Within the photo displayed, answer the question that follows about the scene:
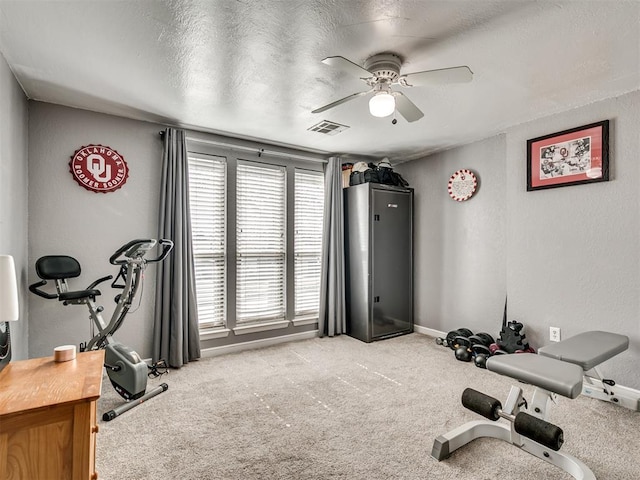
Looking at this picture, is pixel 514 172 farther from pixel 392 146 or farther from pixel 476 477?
pixel 476 477

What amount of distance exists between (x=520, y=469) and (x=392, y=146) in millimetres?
3358

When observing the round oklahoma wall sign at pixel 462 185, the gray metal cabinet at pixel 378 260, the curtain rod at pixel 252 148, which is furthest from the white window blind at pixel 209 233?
the round oklahoma wall sign at pixel 462 185

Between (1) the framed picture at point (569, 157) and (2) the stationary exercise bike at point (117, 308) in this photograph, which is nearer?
(2) the stationary exercise bike at point (117, 308)

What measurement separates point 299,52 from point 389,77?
0.59 m

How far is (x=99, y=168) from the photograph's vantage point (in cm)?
306

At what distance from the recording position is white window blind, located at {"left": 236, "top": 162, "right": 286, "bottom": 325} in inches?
152

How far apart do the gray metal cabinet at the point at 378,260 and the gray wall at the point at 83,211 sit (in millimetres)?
2306

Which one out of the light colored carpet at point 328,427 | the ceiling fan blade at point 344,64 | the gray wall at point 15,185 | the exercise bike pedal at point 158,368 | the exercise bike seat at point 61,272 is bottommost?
the light colored carpet at point 328,427

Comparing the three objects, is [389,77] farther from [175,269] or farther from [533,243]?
[175,269]

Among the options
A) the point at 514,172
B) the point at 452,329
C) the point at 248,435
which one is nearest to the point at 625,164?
the point at 514,172

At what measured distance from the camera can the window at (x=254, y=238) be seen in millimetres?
3662

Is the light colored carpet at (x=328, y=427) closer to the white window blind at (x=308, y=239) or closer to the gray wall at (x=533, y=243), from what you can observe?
the gray wall at (x=533, y=243)

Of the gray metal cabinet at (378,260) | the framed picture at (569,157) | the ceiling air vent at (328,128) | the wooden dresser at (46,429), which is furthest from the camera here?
→ the gray metal cabinet at (378,260)

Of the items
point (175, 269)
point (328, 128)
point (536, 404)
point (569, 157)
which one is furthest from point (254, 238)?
point (569, 157)
